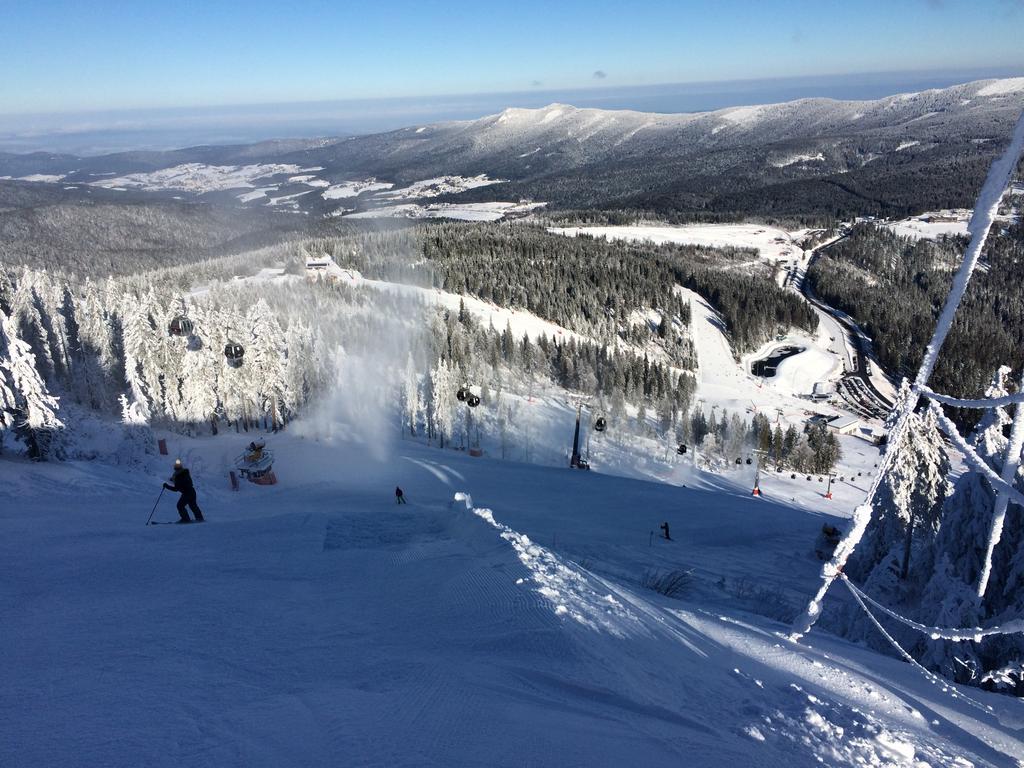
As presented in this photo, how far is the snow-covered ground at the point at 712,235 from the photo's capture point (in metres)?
156

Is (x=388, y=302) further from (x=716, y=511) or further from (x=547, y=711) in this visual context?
(x=547, y=711)

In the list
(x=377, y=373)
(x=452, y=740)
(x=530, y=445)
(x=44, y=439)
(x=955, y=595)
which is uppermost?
(x=452, y=740)

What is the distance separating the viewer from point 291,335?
46.2m

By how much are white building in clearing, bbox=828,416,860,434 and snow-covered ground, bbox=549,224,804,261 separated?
8992 cm

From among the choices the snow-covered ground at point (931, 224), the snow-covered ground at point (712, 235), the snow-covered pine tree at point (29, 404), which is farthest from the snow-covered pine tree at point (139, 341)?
the snow-covered ground at point (931, 224)

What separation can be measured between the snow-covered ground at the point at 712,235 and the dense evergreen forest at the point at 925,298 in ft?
41.4

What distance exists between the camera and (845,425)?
6888 cm

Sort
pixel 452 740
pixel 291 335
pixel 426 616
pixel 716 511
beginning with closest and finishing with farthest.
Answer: pixel 452 740 → pixel 426 616 → pixel 716 511 → pixel 291 335

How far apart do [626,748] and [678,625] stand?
11.3 ft

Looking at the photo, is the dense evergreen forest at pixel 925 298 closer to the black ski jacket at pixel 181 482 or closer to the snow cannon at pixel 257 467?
the snow cannon at pixel 257 467

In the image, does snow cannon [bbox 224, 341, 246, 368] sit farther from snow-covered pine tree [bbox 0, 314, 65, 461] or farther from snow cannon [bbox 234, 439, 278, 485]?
snow-covered pine tree [bbox 0, 314, 65, 461]

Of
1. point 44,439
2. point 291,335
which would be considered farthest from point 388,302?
point 44,439

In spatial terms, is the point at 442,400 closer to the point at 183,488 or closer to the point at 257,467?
the point at 257,467

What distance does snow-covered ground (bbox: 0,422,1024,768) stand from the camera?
170 inches
